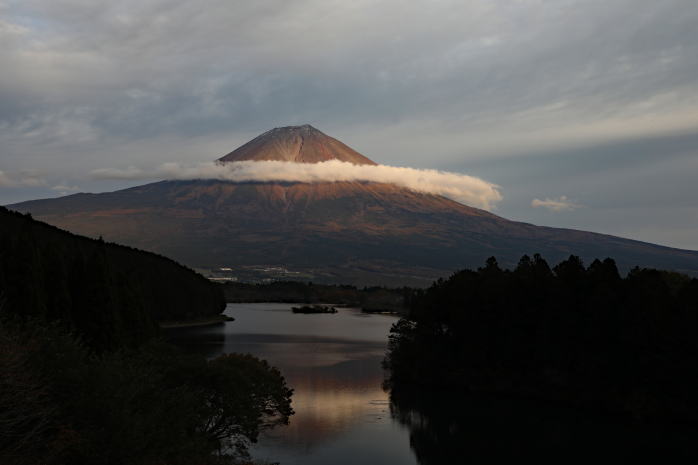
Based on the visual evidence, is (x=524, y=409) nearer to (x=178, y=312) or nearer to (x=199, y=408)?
(x=199, y=408)

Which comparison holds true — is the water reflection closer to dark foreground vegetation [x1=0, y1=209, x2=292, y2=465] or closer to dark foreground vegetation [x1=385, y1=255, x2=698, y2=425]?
dark foreground vegetation [x1=385, y1=255, x2=698, y2=425]

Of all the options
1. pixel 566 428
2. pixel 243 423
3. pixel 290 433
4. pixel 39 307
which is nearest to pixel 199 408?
pixel 243 423

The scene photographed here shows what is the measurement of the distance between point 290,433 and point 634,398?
2584 cm

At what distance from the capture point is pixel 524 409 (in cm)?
5181

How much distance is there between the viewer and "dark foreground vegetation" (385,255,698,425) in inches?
1912

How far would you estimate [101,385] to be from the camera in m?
18.7

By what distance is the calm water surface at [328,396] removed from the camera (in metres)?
39.5

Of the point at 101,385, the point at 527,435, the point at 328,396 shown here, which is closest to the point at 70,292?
the point at 328,396

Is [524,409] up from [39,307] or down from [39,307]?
down

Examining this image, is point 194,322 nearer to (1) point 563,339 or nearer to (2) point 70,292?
(2) point 70,292

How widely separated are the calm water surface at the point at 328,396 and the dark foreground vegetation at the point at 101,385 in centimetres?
555

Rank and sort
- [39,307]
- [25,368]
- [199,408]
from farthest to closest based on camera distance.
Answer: [39,307], [199,408], [25,368]

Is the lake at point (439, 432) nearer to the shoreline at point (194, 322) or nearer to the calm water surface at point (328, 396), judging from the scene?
the calm water surface at point (328, 396)

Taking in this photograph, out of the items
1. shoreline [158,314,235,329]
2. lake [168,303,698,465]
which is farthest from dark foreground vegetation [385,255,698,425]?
shoreline [158,314,235,329]
